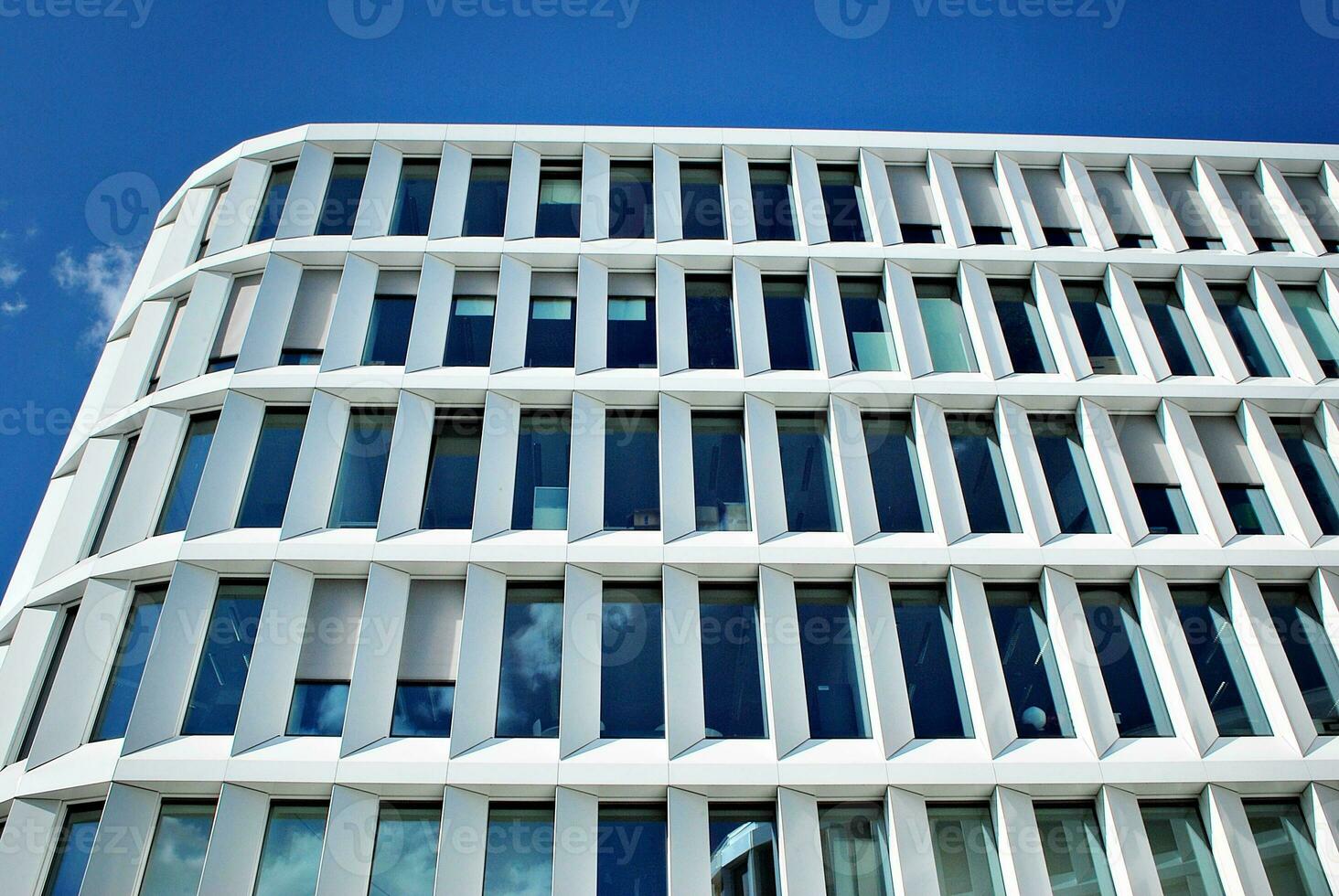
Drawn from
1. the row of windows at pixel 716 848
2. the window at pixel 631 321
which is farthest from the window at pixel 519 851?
the window at pixel 631 321

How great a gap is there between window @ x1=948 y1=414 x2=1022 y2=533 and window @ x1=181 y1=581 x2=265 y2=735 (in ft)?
37.1

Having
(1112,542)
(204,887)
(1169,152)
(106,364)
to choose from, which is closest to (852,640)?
(1112,542)

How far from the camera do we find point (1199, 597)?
51.7ft

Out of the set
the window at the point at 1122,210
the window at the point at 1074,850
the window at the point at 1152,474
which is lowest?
the window at the point at 1074,850

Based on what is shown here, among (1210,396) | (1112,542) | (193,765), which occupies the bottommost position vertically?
(193,765)

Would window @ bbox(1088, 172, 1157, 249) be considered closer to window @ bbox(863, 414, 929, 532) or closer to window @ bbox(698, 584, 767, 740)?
window @ bbox(863, 414, 929, 532)

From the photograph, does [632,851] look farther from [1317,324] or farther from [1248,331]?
[1317,324]

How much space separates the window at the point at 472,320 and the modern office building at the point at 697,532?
0.06m

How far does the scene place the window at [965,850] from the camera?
525 inches

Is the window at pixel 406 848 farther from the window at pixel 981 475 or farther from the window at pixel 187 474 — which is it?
the window at pixel 981 475

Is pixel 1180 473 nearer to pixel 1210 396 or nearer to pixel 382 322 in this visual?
pixel 1210 396

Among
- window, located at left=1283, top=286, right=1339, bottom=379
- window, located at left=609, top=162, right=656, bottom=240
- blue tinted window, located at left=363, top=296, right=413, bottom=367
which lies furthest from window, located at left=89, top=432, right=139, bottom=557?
window, located at left=1283, top=286, right=1339, bottom=379

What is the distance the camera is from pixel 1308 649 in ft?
50.1

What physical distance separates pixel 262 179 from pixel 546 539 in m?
10.5
